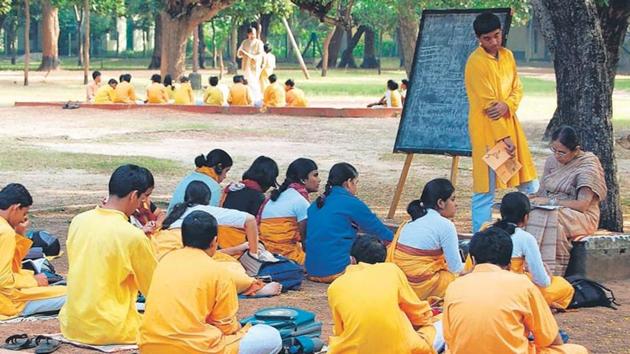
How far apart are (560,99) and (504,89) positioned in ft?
6.32

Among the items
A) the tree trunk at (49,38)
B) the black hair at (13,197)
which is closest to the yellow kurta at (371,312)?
the black hair at (13,197)

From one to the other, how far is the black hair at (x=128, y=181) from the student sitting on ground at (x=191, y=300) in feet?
2.39

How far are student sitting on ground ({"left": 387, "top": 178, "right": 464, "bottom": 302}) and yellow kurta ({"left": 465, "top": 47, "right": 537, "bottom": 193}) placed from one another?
184 centimetres

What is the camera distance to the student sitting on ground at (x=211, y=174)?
379 inches

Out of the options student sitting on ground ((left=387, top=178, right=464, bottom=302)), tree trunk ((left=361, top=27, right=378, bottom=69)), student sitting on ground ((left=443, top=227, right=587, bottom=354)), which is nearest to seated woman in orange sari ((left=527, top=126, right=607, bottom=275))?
student sitting on ground ((left=387, top=178, right=464, bottom=302))

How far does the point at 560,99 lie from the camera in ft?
39.1

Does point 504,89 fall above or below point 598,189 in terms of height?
above

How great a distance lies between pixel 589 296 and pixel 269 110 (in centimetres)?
1834

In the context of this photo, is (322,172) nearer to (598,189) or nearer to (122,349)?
(598,189)

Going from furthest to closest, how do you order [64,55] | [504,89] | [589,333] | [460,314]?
[64,55] < [504,89] < [589,333] < [460,314]

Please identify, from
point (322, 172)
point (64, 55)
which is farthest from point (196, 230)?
point (64, 55)

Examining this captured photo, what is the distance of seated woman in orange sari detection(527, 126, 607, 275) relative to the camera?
9305 millimetres

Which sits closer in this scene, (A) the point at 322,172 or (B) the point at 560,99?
(B) the point at 560,99

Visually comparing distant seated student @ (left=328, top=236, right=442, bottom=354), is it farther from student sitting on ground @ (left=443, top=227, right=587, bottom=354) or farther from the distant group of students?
the distant group of students
